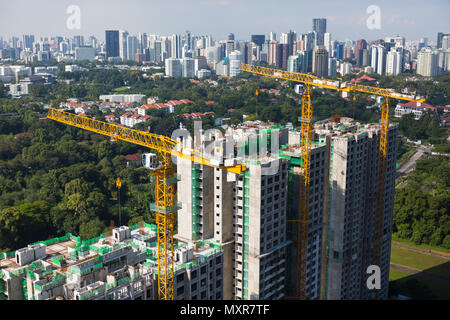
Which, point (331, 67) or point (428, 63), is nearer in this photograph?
point (428, 63)

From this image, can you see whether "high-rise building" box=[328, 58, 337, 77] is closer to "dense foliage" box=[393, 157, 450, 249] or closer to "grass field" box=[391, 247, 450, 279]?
"dense foliage" box=[393, 157, 450, 249]

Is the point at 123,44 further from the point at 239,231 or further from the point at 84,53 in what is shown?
the point at 239,231

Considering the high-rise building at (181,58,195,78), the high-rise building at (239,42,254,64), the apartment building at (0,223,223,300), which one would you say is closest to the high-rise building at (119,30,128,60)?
the high-rise building at (181,58,195,78)

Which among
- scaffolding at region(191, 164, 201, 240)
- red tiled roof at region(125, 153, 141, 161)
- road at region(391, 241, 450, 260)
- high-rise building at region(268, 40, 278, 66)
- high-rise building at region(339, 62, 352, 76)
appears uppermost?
high-rise building at region(268, 40, 278, 66)

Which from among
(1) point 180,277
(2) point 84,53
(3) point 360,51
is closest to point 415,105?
(3) point 360,51

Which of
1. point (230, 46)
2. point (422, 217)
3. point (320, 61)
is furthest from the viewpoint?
point (230, 46)

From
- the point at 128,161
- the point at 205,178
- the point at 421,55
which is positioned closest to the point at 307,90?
the point at 205,178

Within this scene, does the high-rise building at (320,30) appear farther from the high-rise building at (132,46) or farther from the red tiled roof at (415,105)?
the high-rise building at (132,46)
